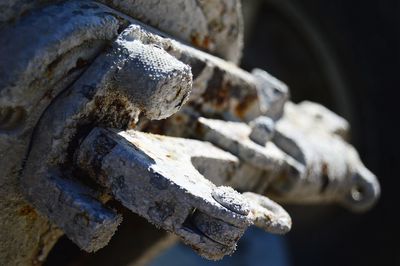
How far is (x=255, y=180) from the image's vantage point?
36.7 inches

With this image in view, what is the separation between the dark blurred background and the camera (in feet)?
6.46

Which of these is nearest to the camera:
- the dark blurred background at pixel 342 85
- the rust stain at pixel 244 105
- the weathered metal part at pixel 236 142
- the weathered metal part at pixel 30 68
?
the weathered metal part at pixel 30 68

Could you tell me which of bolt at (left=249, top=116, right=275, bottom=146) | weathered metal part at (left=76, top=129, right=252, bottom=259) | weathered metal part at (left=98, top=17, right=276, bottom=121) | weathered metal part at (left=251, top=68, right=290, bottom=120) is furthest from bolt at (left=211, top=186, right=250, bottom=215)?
weathered metal part at (left=251, top=68, right=290, bottom=120)

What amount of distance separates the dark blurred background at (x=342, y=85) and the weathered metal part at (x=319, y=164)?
28.4 inches

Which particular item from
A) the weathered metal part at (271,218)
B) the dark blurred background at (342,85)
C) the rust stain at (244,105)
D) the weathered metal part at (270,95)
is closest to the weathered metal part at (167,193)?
the weathered metal part at (271,218)

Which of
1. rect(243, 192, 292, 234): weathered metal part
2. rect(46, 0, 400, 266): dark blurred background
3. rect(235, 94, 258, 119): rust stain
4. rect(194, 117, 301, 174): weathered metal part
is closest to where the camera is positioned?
rect(243, 192, 292, 234): weathered metal part

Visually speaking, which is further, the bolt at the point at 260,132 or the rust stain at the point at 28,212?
the bolt at the point at 260,132

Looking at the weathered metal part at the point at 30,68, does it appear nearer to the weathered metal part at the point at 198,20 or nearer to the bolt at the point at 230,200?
the weathered metal part at the point at 198,20

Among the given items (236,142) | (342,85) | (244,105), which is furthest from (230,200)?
(342,85)

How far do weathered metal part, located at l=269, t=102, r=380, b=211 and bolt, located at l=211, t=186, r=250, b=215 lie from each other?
427 millimetres

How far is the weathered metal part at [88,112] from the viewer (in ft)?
1.96

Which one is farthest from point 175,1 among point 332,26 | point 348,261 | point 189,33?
point 348,261

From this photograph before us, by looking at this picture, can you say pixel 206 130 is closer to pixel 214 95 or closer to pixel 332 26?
pixel 214 95

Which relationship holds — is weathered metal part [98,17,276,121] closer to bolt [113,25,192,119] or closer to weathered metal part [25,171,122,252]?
bolt [113,25,192,119]
